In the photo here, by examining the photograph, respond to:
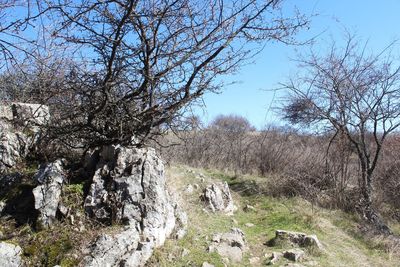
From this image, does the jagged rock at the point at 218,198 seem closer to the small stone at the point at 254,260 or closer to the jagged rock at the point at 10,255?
the small stone at the point at 254,260

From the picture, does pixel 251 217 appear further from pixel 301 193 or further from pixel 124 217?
pixel 124 217

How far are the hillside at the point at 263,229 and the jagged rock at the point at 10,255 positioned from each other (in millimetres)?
1354

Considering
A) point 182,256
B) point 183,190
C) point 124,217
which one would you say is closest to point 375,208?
point 183,190

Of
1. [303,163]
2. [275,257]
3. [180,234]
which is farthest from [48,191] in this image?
[303,163]

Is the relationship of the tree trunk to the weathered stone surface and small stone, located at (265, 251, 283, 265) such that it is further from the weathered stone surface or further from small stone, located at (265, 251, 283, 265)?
the weathered stone surface

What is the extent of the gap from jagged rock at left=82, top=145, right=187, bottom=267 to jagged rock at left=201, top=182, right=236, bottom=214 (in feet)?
6.17

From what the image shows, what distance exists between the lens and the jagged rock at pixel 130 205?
14.3 feet

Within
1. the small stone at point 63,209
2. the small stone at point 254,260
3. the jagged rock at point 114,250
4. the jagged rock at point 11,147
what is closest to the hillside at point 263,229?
the small stone at point 254,260

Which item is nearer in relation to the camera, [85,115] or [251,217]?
[85,115]

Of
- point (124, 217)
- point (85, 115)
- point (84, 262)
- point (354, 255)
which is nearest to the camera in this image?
point (84, 262)

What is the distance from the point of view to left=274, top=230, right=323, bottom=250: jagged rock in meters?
6.13

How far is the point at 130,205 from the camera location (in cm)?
487

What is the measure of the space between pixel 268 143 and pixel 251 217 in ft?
15.7

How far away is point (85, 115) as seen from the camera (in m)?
5.74
